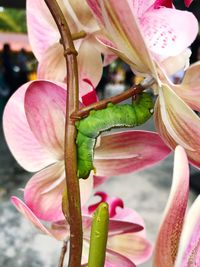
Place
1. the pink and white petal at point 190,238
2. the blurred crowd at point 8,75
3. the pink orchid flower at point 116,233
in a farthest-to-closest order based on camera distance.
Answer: the blurred crowd at point 8,75 → the pink orchid flower at point 116,233 → the pink and white petal at point 190,238

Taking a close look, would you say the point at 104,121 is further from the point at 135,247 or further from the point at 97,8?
the point at 135,247

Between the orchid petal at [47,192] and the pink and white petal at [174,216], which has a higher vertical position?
the pink and white petal at [174,216]

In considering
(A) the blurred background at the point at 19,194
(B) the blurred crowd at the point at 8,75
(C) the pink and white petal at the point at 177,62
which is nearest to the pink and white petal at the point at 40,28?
(C) the pink and white petal at the point at 177,62

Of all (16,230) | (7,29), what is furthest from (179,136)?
(7,29)

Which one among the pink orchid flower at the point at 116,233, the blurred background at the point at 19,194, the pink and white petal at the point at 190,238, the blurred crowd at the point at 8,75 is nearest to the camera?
the pink and white petal at the point at 190,238

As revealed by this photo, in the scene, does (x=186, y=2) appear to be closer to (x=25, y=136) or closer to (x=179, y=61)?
(x=179, y=61)

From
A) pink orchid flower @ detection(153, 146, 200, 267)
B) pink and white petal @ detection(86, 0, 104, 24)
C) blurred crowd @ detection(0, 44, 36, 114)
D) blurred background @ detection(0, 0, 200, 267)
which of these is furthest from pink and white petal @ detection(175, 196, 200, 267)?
blurred crowd @ detection(0, 44, 36, 114)

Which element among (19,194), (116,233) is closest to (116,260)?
(116,233)

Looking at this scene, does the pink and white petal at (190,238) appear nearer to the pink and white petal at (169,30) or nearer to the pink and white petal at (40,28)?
the pink and white petal at (169,30)
